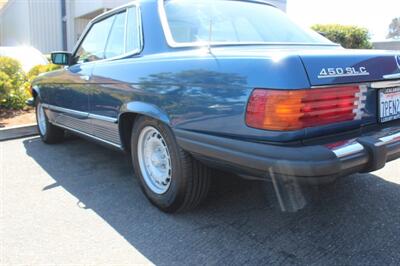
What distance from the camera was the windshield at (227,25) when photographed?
2.98m

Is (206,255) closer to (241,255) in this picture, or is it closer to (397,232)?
(241,255)

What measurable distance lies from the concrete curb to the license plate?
538 cm

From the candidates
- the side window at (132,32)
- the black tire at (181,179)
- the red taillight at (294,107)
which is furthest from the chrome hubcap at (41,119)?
the red taillight at (294,107)

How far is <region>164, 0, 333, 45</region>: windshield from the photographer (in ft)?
9.78

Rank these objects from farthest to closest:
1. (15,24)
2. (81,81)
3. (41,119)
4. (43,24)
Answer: (15,24) < (43,24) < (41,119) < (81,81)

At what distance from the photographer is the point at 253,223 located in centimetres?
287

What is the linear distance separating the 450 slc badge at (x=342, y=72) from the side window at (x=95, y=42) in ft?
7.79

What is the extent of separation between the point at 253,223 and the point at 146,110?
3.71 feet

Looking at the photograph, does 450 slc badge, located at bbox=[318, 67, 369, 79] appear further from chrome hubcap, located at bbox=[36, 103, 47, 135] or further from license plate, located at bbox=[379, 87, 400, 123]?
chrome hubcap, located at bbox=[36, 103, 47, 135]

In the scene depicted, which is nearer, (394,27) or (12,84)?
(12,84)

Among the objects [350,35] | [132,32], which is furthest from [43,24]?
[132,32]

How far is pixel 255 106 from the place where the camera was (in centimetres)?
216

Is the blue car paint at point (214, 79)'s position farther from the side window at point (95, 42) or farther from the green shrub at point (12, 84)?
the green shrub at point (12, 84)

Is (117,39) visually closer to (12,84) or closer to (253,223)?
(253,223)
